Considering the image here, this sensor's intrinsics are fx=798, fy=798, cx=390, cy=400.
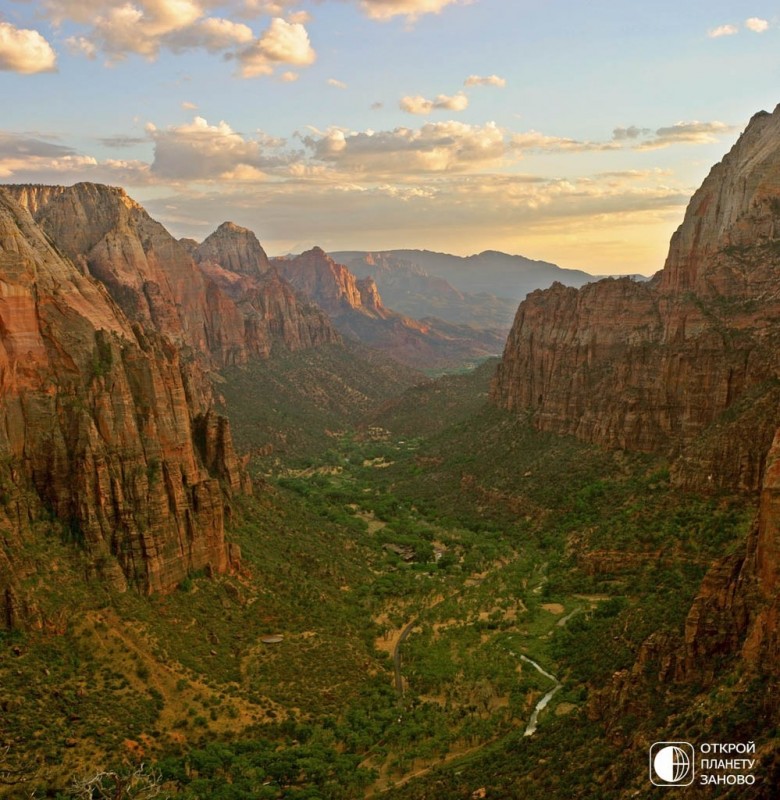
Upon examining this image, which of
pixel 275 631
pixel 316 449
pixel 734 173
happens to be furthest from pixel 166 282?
pixel 275 631

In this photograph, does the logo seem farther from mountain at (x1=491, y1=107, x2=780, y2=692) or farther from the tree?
the tree

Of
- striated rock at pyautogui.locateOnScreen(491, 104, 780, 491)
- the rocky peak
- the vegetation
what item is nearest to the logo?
the vegetation

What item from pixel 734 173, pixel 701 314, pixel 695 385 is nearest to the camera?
pixel 695 385

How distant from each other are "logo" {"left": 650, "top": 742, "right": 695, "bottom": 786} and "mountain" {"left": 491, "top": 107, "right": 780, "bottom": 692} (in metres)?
6.04

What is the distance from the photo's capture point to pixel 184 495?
6762 centimetres

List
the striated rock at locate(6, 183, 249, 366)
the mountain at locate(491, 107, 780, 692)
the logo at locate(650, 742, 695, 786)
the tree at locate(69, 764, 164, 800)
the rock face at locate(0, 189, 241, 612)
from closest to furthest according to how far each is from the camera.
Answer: the logo at locate(650, 742, 695, 786)
the tree at locate(69, 764, 164, 800)
the mountain at locate(491, 107, 780, 692)
the rock face at locate(0, 189, 241, 612)
the striated rock at locate(6, 183, 249, 366)

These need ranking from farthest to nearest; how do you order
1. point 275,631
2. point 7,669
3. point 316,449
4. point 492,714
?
1. point 316,449
2. point 275,631
3. point 492,714
4. point 7,669

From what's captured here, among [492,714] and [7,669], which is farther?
[492,714]

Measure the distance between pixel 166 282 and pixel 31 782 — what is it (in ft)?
499

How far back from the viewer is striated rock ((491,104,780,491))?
8331cm

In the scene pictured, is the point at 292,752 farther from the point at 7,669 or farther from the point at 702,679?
the point at 702,679

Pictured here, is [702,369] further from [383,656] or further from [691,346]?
[383,656]

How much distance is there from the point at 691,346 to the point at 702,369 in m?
4.35

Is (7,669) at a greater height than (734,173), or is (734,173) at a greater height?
(734,173)
